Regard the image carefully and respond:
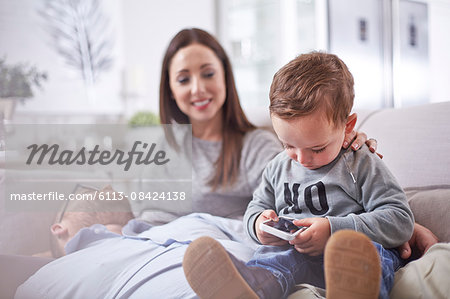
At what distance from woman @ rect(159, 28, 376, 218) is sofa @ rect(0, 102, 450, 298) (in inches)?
9.3

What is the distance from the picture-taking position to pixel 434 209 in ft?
2.12

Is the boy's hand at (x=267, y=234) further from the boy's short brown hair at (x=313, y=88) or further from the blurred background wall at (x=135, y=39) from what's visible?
the blurred background wall at (x=135, y=39)

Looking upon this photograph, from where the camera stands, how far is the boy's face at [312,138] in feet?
1.67

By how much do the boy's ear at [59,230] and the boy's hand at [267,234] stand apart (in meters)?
0.37

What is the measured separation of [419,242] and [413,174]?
13cm

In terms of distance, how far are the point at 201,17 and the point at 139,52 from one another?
23.1 inches

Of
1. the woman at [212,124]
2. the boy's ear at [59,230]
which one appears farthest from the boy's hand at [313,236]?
the boy's ear at [59,230]

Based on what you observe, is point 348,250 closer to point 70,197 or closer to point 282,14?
point 70,197

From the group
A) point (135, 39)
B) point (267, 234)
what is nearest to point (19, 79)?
point (135, 39)

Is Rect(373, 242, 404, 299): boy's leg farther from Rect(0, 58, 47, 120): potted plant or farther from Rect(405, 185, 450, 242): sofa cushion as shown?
Rect(0, 58, 47, 120): potted plant

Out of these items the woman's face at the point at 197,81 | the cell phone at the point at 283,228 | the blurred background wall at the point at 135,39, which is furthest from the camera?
the blurred background wall at the point at 135,39

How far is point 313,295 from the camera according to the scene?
1.67 feet

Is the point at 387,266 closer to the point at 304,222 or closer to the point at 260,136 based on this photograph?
the point at 304,222

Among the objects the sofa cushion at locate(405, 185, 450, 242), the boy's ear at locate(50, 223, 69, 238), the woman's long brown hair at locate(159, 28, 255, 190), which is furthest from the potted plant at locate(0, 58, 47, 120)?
the sofa cushion at locate(405, 185, 450, 242)
